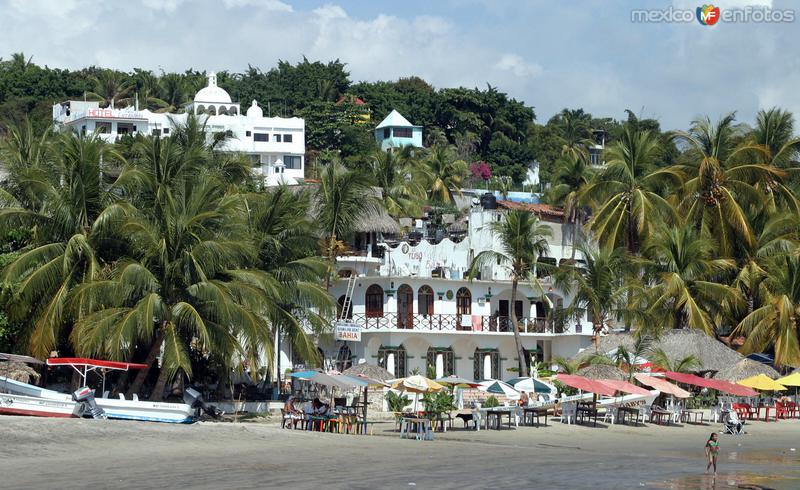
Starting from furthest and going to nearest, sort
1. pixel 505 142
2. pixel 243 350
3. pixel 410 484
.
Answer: pixel 505 142 → pixel 243 350 → pixel 410 484

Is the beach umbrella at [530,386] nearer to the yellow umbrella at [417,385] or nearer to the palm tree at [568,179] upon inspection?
the yellow umbrella at [417,385]

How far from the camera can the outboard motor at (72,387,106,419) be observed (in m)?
30.4

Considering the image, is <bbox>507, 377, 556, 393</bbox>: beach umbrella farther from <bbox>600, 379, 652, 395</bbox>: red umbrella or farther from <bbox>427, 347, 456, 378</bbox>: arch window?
<bbox>427, 347, 456, 378</bbox>: arch window

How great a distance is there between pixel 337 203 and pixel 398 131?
55.5 metres

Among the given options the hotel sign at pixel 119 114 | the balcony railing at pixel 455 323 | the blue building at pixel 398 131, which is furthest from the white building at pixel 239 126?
the balcony railing at pixel 455 323

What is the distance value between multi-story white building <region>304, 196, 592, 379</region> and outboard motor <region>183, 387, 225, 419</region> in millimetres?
13163

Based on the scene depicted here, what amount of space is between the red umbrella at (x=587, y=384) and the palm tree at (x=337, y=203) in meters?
11.0

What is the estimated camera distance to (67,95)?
102 meters

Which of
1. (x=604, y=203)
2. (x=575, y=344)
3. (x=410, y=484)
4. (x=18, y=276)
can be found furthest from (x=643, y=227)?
(x=410, y=484)

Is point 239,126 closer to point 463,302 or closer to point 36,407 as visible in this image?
point 463,302

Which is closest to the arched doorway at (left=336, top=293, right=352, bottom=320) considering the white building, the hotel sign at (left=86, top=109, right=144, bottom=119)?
the white building

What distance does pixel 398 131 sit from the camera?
10038cm

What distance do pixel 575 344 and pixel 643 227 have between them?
617 centimetres

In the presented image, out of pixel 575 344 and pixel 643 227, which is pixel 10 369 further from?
pixel 643 227
